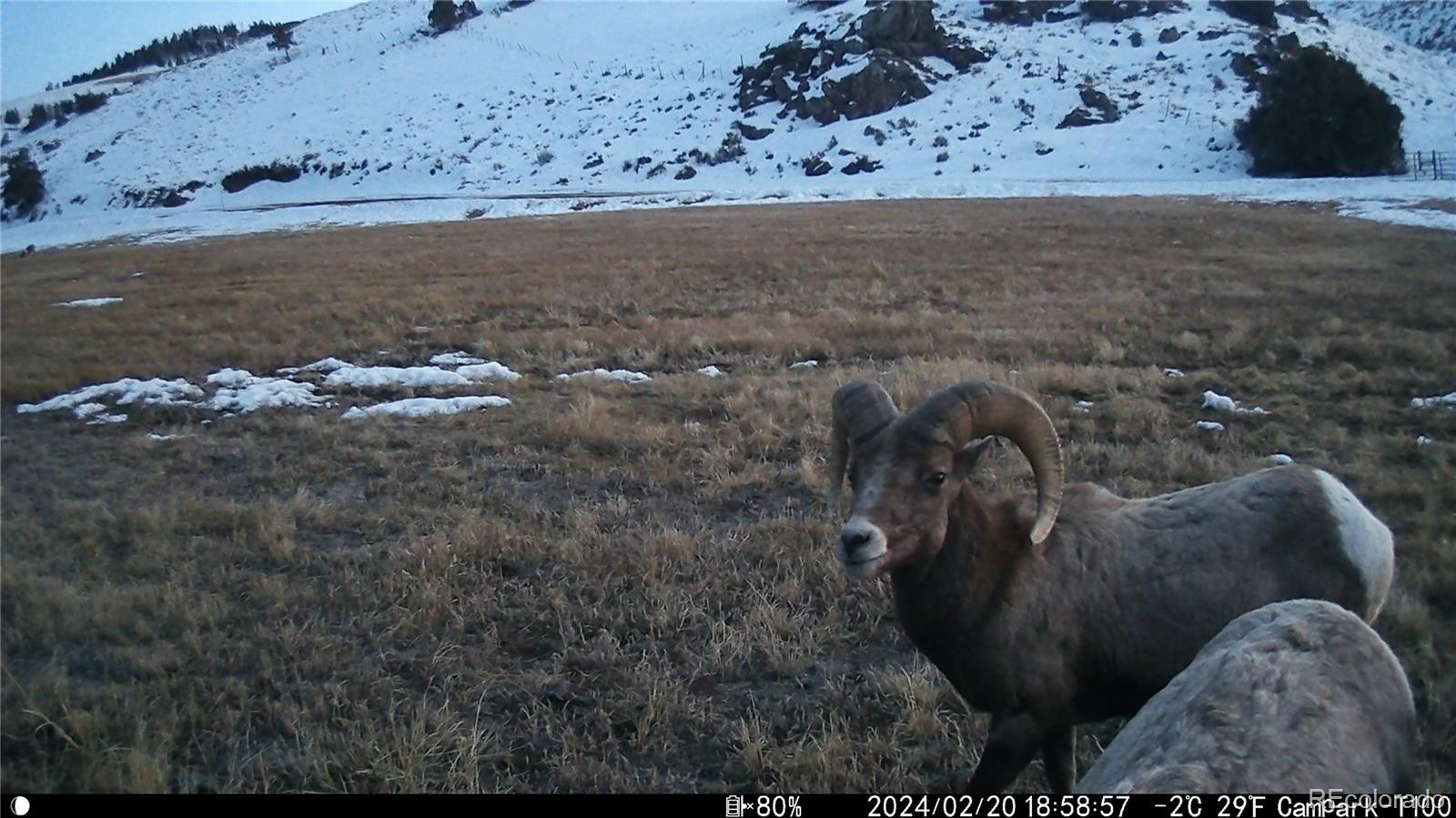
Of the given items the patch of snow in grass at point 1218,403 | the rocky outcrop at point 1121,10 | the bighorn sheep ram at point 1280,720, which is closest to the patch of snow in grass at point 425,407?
the patch of snow in grass at point 1218,403

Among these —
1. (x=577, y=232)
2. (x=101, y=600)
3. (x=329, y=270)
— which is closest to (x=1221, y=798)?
(x=101, y=600)

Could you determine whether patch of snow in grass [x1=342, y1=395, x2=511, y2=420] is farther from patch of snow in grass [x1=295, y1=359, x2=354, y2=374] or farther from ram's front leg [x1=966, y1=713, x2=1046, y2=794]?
ram's front leg [x1=966, y1=713, x2=1046, y2=794]

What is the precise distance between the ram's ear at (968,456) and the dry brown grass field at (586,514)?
1373mm

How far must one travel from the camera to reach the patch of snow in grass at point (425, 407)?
36.8 feet

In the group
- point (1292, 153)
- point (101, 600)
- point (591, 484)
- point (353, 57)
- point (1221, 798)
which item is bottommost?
point (1292, 153)

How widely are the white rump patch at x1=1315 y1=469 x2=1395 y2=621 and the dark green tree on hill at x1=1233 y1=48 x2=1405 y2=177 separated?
49689mm

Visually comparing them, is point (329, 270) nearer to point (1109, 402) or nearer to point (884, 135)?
point (1109, 402)

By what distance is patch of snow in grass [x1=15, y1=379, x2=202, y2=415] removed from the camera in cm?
1178

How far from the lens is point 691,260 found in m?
24.1

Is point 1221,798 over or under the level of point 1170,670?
over

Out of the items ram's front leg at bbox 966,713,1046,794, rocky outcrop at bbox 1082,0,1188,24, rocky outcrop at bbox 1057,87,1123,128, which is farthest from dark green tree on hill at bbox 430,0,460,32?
ram's front leg at bbox 966,713,1046,794

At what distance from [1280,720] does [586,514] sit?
5499mm

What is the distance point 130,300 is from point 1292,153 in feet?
163

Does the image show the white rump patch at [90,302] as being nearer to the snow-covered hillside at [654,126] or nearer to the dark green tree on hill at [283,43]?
the snow-covered hillside at [654,126]
